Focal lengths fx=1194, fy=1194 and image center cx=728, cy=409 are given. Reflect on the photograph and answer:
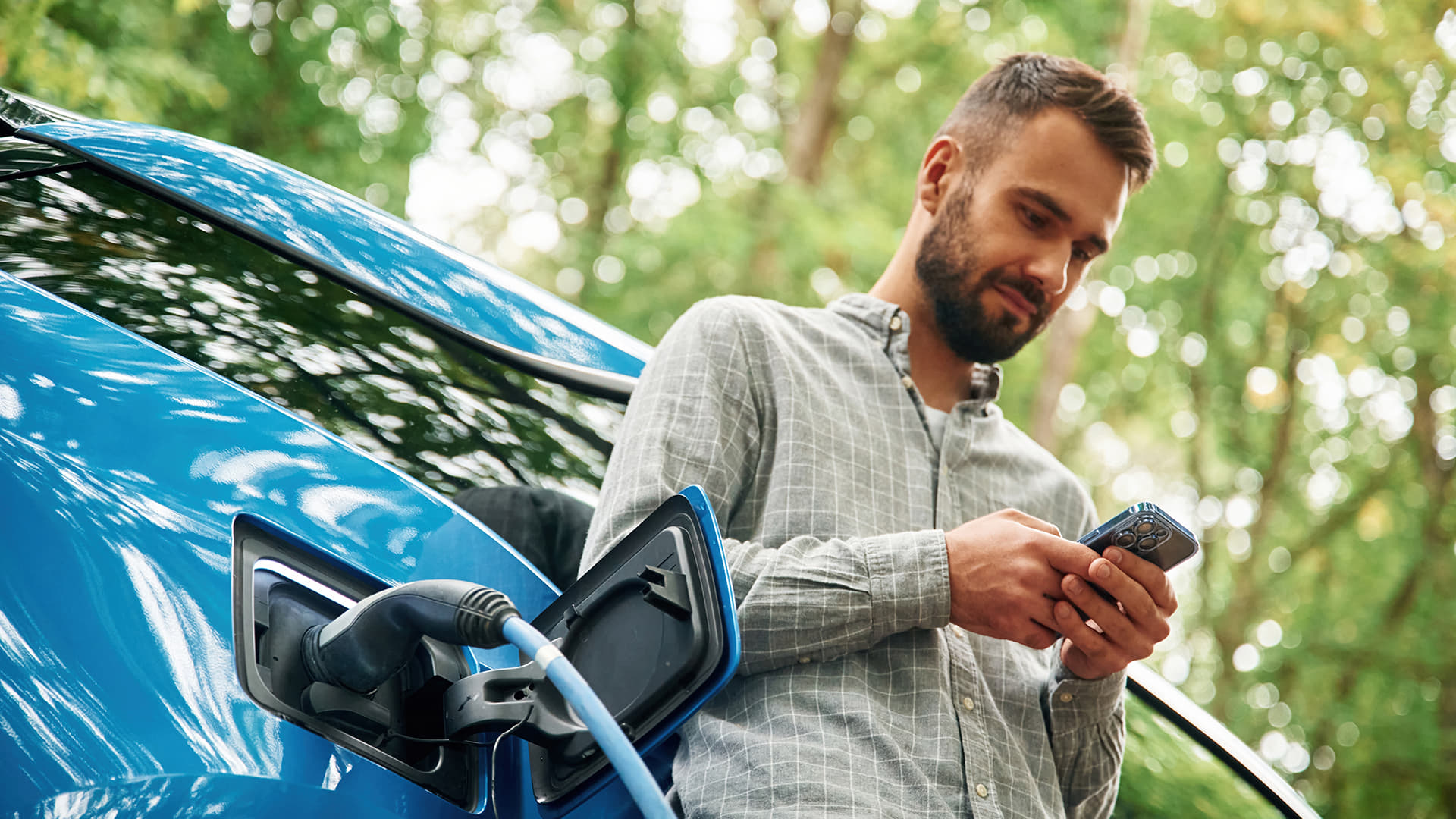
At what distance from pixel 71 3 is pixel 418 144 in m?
2.86

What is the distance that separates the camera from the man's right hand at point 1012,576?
57.2 inches

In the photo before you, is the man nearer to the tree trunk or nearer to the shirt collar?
the shirt collar

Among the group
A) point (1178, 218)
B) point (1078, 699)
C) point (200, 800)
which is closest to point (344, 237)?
point (200, 800)

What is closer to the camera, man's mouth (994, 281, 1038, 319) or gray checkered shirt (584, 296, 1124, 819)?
gray checkered shirt (584, 296, 1124, 819)

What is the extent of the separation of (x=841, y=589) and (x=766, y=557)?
4.1 inches

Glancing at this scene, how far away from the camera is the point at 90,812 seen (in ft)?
2.98

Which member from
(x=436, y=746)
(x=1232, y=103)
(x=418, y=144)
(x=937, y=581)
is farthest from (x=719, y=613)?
(x=1232, y=103)

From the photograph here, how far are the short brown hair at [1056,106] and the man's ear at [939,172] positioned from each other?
0.07 ft

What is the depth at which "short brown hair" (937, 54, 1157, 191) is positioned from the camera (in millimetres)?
2104

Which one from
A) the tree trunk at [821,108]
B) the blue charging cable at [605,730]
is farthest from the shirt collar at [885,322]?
the tree trunk at [821,108]

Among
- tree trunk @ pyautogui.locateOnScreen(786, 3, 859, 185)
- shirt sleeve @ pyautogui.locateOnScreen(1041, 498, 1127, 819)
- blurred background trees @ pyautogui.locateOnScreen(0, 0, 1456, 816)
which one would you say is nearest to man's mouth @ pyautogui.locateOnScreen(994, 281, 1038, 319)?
shirt sleeve @ pyautogui.locateOnScreen(1041, 498, 1127, 819)

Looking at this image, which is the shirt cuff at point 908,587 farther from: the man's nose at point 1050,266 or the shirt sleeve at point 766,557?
the man's nose at point 1050,266

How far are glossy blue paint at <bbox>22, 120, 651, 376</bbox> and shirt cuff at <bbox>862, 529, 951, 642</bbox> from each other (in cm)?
57

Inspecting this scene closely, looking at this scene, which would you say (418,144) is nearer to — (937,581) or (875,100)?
(875,100)
